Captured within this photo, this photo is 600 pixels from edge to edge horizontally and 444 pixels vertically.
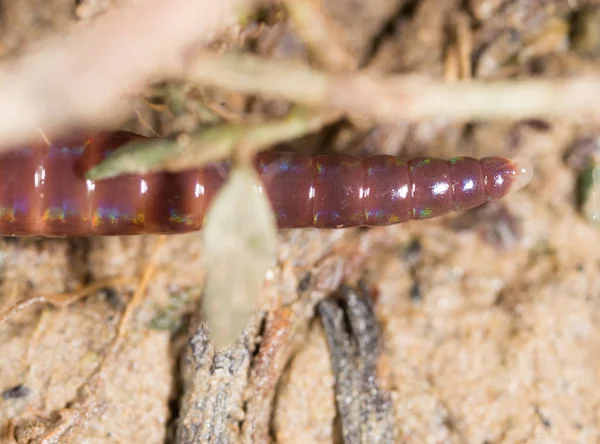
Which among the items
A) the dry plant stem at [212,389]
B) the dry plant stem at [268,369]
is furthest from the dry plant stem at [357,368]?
the dry plant stem at [212,389]

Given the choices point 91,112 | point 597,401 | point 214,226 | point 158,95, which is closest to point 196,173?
point 158,95

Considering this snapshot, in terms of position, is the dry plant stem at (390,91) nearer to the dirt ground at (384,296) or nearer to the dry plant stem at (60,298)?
the dirt ground at (384,296)

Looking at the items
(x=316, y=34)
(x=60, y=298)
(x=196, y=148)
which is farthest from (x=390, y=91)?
(x=60, y=298)

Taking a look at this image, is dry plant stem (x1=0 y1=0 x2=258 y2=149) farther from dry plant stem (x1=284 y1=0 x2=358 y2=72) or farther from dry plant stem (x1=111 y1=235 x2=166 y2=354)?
dry plant stem (x1=111 y1=235 x2=166 y2=354)

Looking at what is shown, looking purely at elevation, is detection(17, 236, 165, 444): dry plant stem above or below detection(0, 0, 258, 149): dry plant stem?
below

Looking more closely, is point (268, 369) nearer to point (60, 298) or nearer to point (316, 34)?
point (60, 298)

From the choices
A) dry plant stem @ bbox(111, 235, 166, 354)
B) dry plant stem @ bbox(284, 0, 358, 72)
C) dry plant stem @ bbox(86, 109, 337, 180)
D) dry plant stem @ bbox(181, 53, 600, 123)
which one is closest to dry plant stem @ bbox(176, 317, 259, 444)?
dry plant stem @ bbox(111, 235, 166, 354)

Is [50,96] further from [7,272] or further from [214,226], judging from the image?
[7,272]
